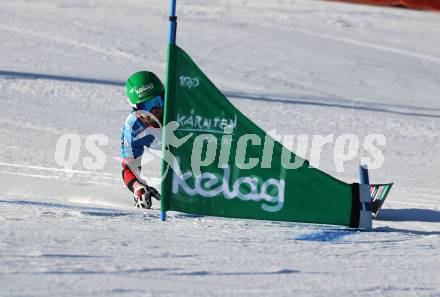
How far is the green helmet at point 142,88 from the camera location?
7.39 m

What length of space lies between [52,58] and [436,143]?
20.5 feet

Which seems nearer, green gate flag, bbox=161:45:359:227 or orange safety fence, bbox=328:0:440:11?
green gate flag, bbox=161:45:359:227

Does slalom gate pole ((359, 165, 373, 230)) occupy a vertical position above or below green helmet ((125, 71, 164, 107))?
below

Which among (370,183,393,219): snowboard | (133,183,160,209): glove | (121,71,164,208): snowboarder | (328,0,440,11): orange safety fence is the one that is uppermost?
(328,0,440,11): orange safety fence

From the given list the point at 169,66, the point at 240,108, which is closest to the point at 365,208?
the point at 169,66

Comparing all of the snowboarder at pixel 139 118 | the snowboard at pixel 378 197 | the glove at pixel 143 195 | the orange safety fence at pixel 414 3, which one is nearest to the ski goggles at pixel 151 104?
the snowboarder at pixel 139 118

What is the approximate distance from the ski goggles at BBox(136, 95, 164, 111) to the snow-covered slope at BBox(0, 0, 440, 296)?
795 mm

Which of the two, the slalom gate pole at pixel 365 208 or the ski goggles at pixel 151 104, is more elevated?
the ski goggles at pixel 151 104

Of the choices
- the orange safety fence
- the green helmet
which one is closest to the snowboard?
the green helmet

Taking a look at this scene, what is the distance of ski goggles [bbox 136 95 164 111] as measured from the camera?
7.43 meters

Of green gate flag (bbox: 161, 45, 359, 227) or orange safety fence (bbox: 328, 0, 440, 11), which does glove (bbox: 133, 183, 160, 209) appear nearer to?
green gate flag (bbox: 161, 45, 359, 227)

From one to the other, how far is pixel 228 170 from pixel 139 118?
5.14ft

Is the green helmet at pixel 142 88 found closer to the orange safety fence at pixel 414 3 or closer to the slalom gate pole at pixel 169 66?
the slalom gate pole at pixel 169 66

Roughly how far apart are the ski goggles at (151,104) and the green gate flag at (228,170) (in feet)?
4.30
